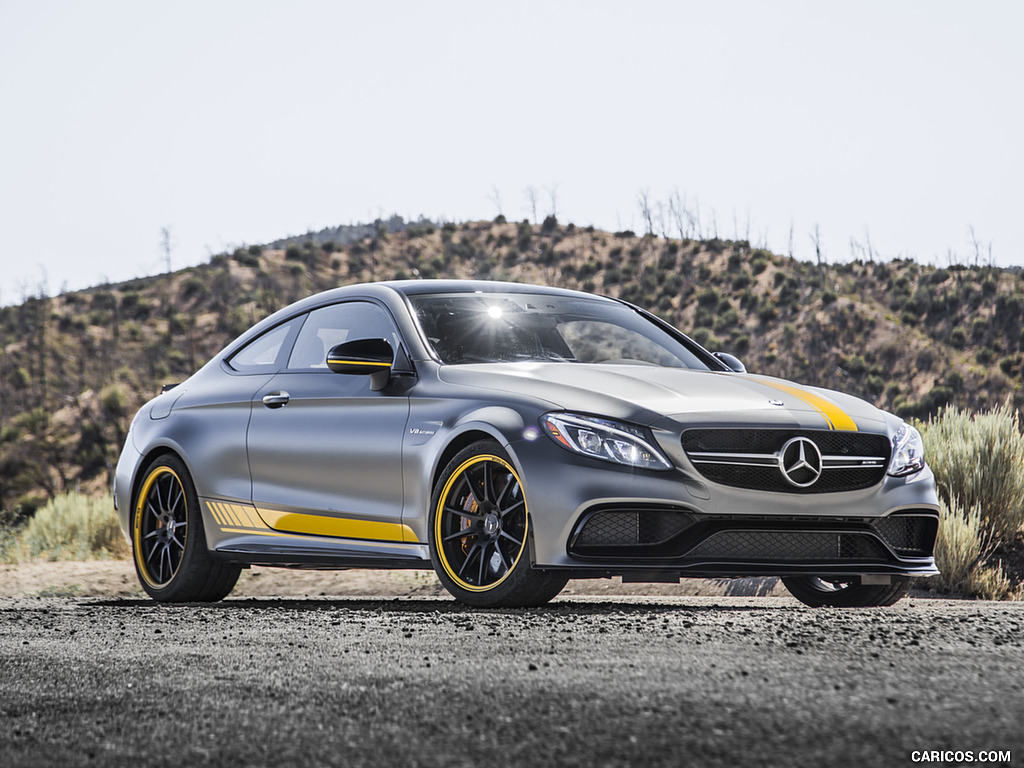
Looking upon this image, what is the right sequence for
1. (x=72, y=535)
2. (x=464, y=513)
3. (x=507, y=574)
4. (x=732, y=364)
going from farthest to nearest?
(x=72, y=535) → (x=732, y=364) → (x=464, y=513) → (x=507, y=574)

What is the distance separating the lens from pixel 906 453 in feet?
22.4

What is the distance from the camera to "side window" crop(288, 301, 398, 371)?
7.76 meters

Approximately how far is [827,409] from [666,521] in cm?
116

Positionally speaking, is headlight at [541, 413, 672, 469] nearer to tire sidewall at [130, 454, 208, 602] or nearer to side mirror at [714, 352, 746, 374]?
side mirror at [714, 352, 746, 374]

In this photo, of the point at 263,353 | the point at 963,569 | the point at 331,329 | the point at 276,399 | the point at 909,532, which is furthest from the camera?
→ the point at 963,569

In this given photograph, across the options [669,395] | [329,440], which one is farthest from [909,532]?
[329,440]

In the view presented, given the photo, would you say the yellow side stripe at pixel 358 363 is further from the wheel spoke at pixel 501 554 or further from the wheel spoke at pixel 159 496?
the wheel spoke at pixel 159 496

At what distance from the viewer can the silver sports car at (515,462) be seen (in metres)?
6.09

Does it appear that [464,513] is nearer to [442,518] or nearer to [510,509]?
[442,518]

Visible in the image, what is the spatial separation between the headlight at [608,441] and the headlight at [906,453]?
4.47 feet

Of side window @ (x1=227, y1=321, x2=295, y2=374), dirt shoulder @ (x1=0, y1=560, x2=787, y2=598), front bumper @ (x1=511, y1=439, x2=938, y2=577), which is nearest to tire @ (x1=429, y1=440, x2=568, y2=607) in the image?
front bumper @ (x1=511, y1=439, x2=938, y2=577)

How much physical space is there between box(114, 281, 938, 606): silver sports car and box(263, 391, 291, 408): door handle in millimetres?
23

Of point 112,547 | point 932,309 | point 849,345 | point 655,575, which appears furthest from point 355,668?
point 932,309

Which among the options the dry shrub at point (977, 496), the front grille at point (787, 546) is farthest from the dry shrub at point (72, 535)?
the front grille at point (787, 546)
